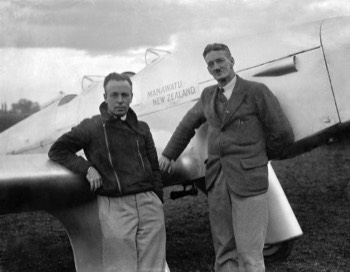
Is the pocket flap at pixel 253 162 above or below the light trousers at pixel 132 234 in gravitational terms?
above

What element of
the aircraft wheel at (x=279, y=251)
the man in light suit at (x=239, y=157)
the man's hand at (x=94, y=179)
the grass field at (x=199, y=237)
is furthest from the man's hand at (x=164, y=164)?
the aircraft wheel at (x=279, y=251)

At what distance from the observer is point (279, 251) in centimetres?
399

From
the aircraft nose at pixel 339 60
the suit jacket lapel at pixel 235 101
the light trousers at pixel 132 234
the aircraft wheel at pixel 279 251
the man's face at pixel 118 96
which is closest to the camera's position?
the light trousers at pixel 132 234

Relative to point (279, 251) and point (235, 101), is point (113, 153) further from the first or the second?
point (279, 251)

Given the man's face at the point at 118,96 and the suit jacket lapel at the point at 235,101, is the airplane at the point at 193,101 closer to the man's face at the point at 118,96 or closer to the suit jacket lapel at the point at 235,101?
the man's face at the point at 118,96

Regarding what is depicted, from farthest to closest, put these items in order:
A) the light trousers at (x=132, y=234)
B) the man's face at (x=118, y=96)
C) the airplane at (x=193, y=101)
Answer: the airplane at (x=193, y=101) → the man's face at (x=118, y=96) → the light trousers at (x=132, y=234)

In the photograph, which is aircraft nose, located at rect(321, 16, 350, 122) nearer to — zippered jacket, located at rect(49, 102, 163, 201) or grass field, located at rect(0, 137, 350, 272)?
grass field, located at rect(0, 137, 350, 272)

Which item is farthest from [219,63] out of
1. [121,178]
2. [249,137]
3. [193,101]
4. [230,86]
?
[193,101]

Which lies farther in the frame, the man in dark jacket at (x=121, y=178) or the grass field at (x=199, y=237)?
the grass field at (x=199, y=237)

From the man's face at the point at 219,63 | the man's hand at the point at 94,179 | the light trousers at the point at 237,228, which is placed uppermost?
the man's face at the point at 219,63

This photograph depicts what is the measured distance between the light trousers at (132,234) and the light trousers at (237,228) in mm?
368

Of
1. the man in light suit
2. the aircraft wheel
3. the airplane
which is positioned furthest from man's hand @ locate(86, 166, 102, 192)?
the aircraft wheel

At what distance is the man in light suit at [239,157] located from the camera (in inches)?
104

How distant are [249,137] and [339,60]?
1095mm
